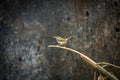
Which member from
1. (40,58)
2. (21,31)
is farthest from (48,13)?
(40,58)

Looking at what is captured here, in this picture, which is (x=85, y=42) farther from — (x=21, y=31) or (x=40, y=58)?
(x=21, y=31)

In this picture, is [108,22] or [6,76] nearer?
[6,76]

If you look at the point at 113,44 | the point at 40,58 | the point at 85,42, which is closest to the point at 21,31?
the point at 40,58

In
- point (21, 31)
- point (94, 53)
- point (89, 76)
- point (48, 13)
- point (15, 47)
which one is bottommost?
point (89, 76)

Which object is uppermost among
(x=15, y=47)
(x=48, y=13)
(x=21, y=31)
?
(x=48, y=13)

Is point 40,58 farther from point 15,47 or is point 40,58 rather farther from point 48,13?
point 48,13

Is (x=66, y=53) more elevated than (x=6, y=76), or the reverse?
(x=66, y=53)
